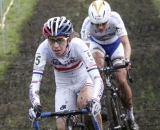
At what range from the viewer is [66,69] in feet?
22.8

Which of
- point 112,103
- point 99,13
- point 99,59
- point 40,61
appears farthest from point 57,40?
point 99,59

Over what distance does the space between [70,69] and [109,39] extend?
2.23m

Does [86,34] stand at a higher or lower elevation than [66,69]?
higher

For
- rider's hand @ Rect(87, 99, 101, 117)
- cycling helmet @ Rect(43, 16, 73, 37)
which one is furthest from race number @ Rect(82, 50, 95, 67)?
rider's hand @ Rect(87, 99, 101, 117)

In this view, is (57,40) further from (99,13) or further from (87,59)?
(99,13)

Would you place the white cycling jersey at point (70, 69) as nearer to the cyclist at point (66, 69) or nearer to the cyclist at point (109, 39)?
the cyclist at point (66, 69)

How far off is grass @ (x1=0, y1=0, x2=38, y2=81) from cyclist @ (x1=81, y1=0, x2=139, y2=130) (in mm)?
3671

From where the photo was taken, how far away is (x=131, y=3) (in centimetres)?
1788

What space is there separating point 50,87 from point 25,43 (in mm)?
3670

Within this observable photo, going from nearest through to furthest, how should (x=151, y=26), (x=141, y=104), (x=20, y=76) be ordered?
(x=141, y=104) → (x=20, y=76) → (x=151, y=26)

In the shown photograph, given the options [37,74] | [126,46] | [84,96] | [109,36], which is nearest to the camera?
[37,74]

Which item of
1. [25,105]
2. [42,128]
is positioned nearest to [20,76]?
[25,105]

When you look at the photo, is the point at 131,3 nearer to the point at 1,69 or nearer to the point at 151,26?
the point at 151,26

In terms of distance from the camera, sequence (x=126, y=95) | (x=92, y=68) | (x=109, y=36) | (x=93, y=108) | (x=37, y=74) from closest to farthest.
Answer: (x=93, y=108)
(x=92, y=68)
(x=37, y=74)
(x=126, y=95)
(x=109, y=36)
